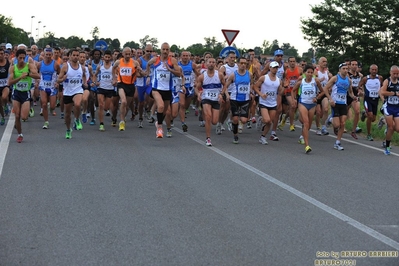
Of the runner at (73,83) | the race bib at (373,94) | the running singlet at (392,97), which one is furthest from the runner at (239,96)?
the race bib at (373,94)

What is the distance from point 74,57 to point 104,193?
802 cm

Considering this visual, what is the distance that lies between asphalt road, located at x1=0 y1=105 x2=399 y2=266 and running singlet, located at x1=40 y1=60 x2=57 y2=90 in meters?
4.19

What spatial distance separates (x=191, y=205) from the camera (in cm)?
861

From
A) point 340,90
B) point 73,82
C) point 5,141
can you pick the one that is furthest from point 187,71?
point 5,141

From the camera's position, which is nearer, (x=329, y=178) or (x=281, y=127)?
(x=329, y=178)

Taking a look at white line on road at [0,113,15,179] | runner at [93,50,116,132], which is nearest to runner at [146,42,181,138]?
runner at [93,50,116,132]

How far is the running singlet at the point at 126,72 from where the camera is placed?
18.1m

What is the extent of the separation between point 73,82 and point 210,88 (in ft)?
9.93

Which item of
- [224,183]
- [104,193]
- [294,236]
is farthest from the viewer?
[224,183]

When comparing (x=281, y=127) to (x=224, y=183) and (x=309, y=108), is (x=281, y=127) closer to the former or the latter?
(x=309, y=108)

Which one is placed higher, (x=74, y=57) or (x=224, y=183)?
(x=74, y=57)

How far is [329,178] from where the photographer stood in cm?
1130

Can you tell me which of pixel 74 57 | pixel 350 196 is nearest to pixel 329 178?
pixel 350 196

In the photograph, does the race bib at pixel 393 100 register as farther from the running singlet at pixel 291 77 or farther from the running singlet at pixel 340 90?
the running singlet at pixel 291 77
